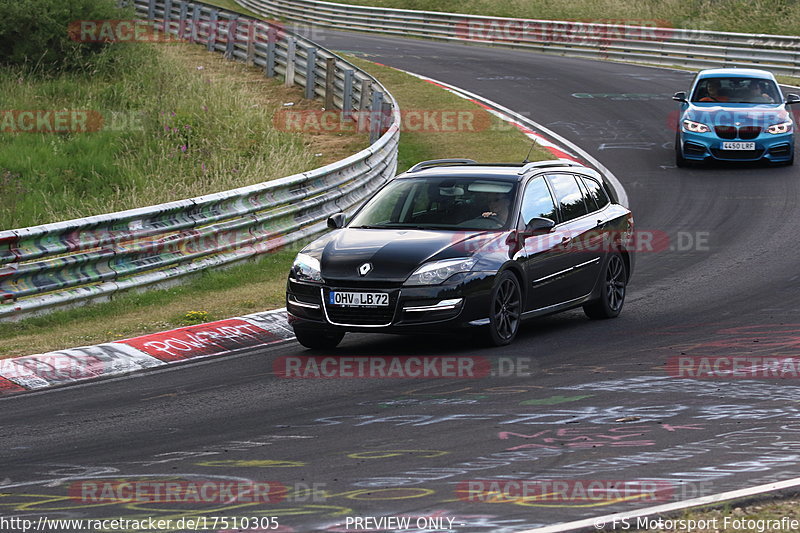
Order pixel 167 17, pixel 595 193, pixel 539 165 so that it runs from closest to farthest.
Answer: pixel 539 165 → pixel 595 193 → pixel 167 17

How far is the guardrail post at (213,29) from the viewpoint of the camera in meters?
33.4

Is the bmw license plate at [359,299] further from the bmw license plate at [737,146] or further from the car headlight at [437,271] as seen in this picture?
the bmw license plate at [737,146]

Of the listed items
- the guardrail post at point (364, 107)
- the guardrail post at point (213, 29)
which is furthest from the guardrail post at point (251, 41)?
the guardrail post at point (364, 107)

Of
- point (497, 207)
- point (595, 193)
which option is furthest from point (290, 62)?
point (497, 207)

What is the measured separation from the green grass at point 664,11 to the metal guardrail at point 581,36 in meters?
3.18

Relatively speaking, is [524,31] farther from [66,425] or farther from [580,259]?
[66,425]

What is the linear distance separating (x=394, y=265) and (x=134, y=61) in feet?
65.7

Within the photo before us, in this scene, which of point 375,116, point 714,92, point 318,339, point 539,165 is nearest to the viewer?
point 318,339

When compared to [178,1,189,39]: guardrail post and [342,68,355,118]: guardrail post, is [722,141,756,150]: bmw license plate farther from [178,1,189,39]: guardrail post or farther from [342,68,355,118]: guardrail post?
[178,1,189,39]: guardrail post

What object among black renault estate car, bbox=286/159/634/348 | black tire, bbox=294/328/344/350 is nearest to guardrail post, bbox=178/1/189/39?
black renault estate car, bbox=286/159/634/348

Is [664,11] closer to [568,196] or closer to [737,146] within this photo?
[737,146]

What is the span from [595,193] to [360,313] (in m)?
3.54

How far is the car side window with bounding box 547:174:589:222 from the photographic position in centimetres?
1205

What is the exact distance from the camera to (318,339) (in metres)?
11.0
